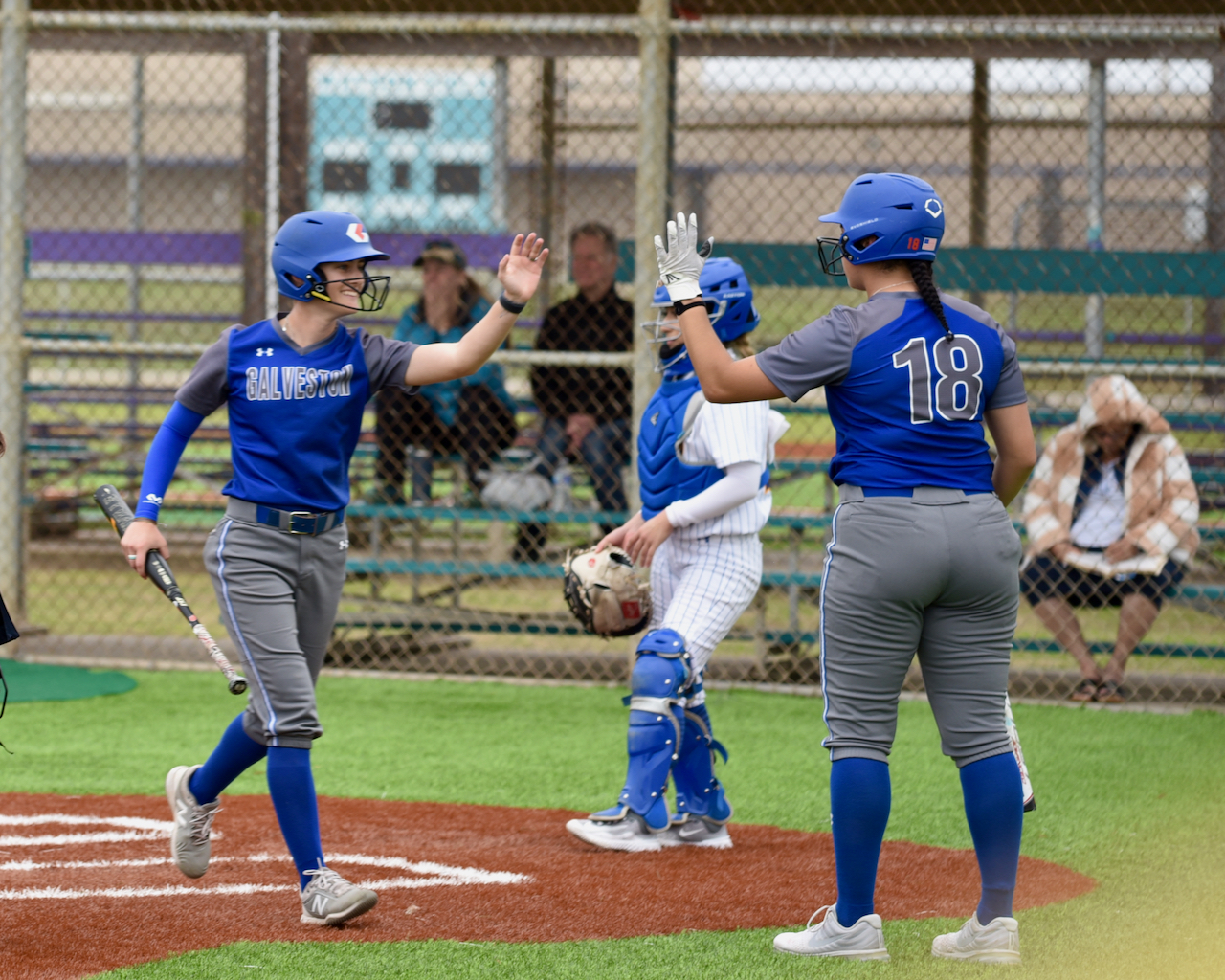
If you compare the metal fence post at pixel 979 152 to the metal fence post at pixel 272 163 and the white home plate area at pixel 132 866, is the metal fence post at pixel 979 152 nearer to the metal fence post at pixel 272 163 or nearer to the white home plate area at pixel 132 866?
the metal fence post at pixel 272 163

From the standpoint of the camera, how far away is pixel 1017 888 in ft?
12.5

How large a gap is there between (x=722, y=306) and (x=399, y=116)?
24.4 feet

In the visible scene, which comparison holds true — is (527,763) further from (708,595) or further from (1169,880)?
(1169,880)

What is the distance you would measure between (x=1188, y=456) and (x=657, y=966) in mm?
6266

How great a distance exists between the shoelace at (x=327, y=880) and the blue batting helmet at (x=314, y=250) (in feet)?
4.71

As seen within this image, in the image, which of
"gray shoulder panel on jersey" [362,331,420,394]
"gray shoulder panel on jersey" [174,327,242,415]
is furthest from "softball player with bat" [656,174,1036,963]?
"gray shoulder panel on jersey" [174,327,242,415]

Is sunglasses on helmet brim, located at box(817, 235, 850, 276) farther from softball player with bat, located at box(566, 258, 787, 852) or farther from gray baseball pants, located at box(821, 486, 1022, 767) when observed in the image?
softball player with bat, located at box(566, 258, 787, 852)

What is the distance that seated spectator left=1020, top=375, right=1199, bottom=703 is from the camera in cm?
661

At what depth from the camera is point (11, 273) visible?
7.11 metres

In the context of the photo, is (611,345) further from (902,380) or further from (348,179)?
(348,179)

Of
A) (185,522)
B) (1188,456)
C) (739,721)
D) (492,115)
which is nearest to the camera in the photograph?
(739,721)

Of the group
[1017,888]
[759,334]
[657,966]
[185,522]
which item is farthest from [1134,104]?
[657,966]

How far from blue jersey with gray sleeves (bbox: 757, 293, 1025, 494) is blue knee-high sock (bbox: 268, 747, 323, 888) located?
4.99 ft

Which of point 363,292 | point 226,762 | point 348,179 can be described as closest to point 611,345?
point 363,292
